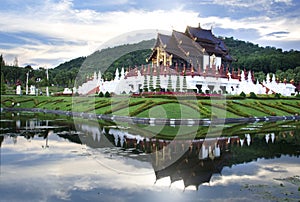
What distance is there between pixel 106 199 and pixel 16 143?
A: 32.1 feet

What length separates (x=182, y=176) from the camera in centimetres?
1064

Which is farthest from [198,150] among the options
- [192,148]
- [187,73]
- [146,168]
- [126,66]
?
[126,66]

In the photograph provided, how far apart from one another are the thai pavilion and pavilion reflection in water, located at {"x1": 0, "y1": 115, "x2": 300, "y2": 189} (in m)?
17.2

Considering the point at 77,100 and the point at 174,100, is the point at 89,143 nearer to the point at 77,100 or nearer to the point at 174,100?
the point at 174,100

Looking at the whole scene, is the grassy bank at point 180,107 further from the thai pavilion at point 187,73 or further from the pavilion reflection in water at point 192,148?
the pavilion reflection in water at point 192,148

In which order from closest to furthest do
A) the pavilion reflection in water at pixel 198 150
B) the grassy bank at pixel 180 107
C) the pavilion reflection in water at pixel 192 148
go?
1. the pavilion reflection in water at pixel 198 150
2. the pavilion reflection in water at pixel 192 148
3. the grassy bank at pixel 180 107

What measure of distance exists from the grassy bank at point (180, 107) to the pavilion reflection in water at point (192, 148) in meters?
7.45

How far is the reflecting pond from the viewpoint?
28.9 ft

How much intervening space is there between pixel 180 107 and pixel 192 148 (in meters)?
13.9

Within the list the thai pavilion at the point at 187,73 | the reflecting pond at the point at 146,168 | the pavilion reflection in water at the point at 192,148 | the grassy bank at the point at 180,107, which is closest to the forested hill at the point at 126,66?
the thai pavilion at the point at 187,73

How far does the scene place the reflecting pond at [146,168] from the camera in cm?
880

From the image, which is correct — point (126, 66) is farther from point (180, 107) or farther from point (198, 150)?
point (198, 150)

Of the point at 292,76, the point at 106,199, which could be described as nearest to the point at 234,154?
the point at 106,199

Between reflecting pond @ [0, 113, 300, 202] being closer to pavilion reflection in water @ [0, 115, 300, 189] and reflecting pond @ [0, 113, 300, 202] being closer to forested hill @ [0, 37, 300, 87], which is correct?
pavilion reflection in water @ [0, 115, 300, 189]
